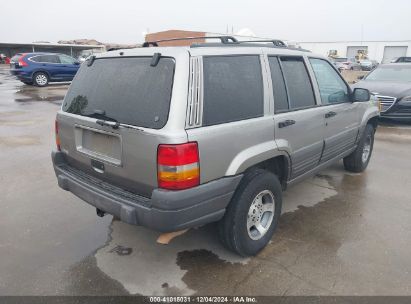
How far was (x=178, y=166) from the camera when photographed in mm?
2379

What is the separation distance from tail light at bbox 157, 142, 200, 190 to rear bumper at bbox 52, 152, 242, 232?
6cm

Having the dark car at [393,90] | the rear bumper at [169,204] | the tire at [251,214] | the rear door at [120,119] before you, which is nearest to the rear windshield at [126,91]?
the rear door at [120,119]

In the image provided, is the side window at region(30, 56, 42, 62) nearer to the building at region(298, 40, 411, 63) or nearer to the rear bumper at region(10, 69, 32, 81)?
the rear bumper at region(10, 69, 32, 81)

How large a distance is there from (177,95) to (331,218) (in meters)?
2.47

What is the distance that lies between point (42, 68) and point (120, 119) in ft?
56.6

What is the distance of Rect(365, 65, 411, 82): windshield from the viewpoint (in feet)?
31.3

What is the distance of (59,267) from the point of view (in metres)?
2.97

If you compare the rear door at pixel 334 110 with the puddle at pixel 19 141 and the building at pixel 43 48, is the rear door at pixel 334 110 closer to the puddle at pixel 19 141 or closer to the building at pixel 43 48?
the puddle at pixel 19 141

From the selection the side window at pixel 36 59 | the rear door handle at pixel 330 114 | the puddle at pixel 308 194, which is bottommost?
the puddle at pixel 308 194

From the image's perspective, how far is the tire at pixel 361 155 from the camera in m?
5.13

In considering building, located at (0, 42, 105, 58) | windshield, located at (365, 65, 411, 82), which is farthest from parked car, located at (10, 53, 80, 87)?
building, located at (0, 42, 105, 58)

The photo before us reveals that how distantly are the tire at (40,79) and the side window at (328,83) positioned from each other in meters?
17.0

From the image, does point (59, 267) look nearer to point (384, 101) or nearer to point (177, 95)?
point (177, 95)

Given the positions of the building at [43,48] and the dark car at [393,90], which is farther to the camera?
the building at [43,48]
